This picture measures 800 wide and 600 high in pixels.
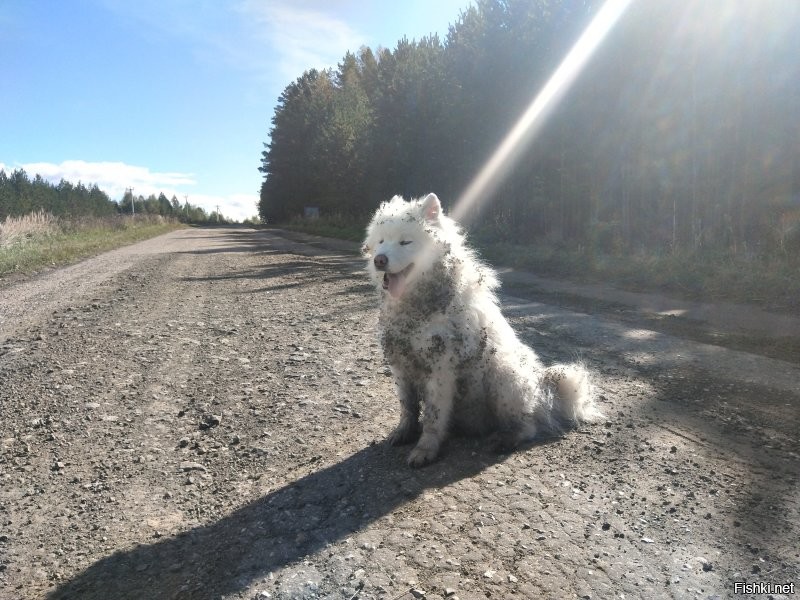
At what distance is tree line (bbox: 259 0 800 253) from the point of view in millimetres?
13266

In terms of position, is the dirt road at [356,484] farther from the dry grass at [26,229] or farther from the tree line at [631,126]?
the dry grass at [26,229]

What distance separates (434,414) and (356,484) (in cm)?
66

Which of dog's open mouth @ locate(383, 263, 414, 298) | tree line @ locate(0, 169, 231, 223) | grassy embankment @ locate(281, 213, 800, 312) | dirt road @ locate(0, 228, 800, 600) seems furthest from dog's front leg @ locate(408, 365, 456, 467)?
tree line @ locate(0, 169, 231, 223)

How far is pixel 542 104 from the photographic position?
60.2ft

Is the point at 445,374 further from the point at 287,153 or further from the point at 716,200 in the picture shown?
the point at 287,153

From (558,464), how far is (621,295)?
7.34m

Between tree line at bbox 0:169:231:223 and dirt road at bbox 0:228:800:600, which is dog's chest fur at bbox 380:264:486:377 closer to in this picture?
dirt road at bbox 0:228:800:600

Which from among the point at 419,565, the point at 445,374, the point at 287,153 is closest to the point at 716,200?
the point at 445,374

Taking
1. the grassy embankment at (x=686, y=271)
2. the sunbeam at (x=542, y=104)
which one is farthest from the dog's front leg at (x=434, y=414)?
the sunbeam at (x=542, y=104)

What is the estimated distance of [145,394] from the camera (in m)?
4.82

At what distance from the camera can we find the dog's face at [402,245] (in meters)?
3.30

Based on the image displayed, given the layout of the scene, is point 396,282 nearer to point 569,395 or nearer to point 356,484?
point 356,484

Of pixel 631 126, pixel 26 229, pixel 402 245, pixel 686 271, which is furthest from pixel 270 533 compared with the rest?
pixel 26 229

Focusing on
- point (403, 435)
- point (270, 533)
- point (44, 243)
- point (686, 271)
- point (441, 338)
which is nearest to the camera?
point (270, 533)
